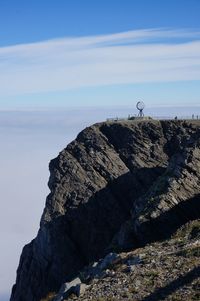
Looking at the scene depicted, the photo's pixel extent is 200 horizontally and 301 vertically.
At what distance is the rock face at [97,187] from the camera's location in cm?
5412

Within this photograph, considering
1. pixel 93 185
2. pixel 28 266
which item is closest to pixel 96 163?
pixel 93 185

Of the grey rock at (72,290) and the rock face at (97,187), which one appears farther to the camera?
the rock face at (97,187)

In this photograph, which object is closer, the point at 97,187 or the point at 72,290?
the point at 72,290

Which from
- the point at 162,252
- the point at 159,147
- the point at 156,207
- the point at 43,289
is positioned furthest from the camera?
the point at 159,147

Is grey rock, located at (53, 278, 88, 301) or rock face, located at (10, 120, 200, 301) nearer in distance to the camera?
grey rock, located at (53, 278, 88, 301)

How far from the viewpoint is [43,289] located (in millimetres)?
54469

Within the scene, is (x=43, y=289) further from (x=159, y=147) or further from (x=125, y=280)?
(x=125, y=280)

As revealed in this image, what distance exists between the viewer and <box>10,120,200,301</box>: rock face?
54.1m

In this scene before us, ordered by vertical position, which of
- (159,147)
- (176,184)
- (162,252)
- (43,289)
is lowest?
(43,289)

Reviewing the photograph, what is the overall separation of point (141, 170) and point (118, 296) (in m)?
31.3

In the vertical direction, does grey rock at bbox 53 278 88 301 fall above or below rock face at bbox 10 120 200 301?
below

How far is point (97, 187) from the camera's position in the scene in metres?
59.3

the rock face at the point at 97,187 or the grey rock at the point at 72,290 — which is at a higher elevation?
the rock face at the point at 97,187

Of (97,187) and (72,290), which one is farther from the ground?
(97,187)
